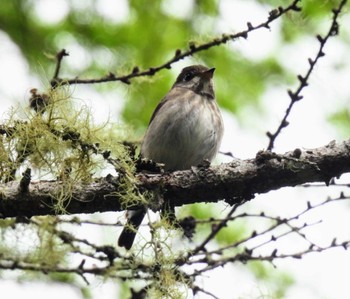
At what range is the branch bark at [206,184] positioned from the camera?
3.44 metres

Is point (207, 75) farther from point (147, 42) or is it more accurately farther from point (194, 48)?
point (194, 48)

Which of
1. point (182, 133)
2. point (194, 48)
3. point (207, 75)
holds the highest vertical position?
point (207, 75)

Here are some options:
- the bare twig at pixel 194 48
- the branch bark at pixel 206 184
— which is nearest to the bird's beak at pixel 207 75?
the bare twig at pixel 194 48

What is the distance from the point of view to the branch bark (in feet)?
11.3

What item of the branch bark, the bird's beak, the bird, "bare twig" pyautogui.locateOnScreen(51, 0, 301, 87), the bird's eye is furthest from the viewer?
the bird's eye

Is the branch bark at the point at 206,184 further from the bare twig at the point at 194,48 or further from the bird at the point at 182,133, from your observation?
the bird at the point at 182,133

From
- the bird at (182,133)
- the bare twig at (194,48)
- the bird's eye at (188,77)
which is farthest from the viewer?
the bird's eye at (188,77)

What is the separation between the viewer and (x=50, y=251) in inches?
159

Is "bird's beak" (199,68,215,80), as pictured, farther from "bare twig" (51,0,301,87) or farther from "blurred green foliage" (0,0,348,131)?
"bare twig" (51,0,301,87)

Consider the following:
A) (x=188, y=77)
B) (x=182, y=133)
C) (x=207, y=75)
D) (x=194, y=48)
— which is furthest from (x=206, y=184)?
(x=188, y=77)

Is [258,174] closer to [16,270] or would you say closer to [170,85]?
[16,270]

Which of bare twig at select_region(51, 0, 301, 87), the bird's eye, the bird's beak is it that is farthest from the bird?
bare twig at select_region(51, 0, 301, 87)

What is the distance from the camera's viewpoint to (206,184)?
3.56m

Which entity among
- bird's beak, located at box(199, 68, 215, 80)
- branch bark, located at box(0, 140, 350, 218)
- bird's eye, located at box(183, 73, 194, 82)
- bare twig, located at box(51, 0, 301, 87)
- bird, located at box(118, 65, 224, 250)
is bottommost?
branch bark, located at box(0, 140, 350, 218)
